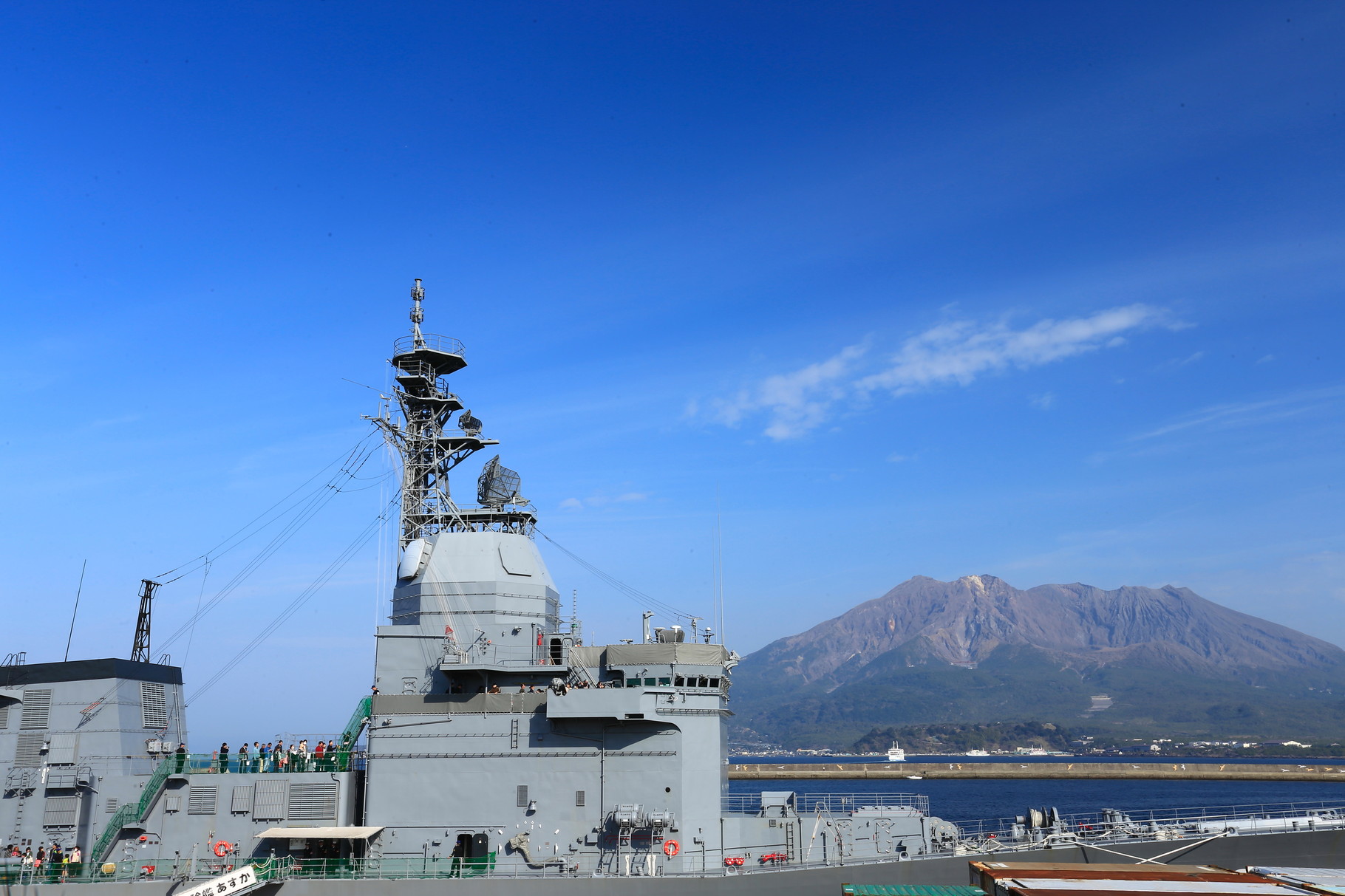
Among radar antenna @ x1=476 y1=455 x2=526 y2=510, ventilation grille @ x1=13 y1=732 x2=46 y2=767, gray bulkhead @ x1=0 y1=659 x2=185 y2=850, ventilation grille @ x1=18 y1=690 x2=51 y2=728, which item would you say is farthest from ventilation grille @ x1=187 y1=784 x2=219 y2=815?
radar antenna @ x1=476 y1=455 x2=526 y2=510

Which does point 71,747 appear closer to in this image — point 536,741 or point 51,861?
point 51,861

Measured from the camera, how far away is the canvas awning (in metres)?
20.8

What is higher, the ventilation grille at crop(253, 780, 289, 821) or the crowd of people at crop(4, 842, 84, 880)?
the ventilation grille at crop(253, 780, 289, 821)

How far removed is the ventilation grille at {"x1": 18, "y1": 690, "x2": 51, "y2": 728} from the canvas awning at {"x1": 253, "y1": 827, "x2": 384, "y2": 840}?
7183 mm

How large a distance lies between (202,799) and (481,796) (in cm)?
761

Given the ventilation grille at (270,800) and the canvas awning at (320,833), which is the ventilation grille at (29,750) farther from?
the canvas awning at (320,833)

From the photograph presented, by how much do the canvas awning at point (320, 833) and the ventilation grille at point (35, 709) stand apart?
7.18 meters

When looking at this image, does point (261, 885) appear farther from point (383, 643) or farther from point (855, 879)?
point (855, 879)

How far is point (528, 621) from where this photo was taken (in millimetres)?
23672

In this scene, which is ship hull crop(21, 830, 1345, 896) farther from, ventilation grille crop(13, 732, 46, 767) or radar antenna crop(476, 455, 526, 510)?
radar antenna crop(476, 455, 526, 510)

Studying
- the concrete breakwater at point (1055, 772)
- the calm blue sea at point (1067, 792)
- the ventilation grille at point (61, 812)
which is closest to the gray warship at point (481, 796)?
the ventilation grille at point (61, 812)

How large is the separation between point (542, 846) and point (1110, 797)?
87.2m

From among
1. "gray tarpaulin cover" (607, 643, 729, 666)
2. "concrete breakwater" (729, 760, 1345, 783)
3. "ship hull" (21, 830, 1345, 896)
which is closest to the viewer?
"ship hull" (21, 830, 1345, 896)

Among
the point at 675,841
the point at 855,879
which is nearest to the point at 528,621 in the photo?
the point at 675,841
